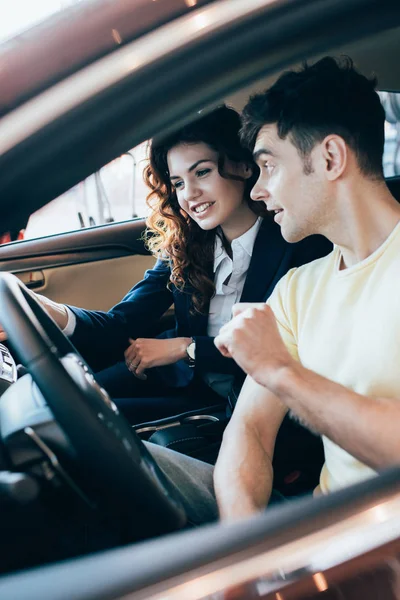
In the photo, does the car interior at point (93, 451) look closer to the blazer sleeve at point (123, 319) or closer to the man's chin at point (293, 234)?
the man's chin at point (293, 234)

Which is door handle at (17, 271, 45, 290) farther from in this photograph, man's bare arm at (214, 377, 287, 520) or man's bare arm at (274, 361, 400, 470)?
man's bare arm at (274, 361, 400, 470)

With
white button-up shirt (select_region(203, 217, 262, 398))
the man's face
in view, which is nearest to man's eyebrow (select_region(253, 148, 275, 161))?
the man's face

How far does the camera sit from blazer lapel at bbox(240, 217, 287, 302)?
5.74 ft

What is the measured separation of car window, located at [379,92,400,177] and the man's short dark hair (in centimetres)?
50

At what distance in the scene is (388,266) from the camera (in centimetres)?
119

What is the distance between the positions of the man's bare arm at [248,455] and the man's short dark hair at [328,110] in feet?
1.64

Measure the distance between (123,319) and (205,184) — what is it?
1.80 ft

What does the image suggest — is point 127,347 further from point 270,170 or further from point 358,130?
point 358,130

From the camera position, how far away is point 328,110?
53.2 inches

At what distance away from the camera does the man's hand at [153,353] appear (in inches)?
76.9

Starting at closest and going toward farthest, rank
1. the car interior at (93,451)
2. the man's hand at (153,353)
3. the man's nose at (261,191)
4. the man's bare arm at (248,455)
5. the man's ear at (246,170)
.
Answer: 1. the car interior at (93,451)
2. the man's bare arm at (248,455)
3. the man's nose at (261,191)
4. the man's ear at (246,170)
5. the man's hand at (153,353)

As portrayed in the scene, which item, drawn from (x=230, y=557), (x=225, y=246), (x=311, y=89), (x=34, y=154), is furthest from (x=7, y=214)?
(x=225, y=246)

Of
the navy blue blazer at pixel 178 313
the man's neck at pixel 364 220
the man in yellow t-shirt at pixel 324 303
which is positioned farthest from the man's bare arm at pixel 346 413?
the navy blue blazer at pixel 178 313

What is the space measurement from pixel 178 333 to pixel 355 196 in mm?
929
